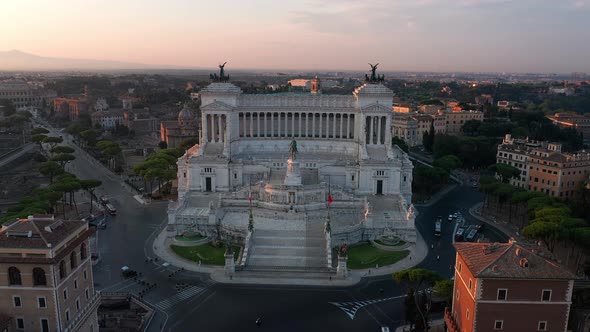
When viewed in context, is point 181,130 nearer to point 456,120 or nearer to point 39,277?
point 456,120

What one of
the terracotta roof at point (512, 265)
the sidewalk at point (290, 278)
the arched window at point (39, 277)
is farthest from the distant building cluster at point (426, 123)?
the arched window at point (39, 277)

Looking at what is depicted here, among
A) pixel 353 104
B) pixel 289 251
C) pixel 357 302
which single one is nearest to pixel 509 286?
pixel 357 302

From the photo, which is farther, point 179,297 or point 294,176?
point 294,176

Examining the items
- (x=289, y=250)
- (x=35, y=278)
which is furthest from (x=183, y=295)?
(x=35, y=278)

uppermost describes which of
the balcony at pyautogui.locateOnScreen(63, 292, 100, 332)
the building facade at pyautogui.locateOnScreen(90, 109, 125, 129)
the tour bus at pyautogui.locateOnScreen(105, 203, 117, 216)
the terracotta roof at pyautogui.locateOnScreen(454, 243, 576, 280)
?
the terracotta roof at pyautogui.locateOnScreen(454, 243, 576, 280)

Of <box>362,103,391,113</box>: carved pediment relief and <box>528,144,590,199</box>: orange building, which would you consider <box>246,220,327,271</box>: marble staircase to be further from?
<box>528,144,590,199</box>: orange building

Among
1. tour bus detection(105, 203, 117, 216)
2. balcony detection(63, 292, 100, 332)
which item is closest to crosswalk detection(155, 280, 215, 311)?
balcony detection(63, 292, 100, 332)
